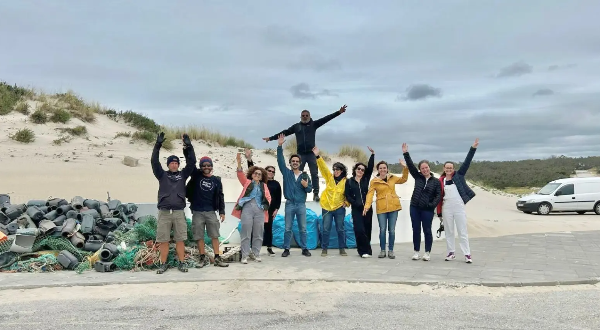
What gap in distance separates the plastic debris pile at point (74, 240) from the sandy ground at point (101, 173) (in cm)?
557

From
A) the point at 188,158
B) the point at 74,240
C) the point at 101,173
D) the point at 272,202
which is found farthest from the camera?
the point at 101,173

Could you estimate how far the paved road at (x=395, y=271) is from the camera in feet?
24.5

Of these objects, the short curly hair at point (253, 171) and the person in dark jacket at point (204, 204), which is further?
the short curly hair at point (253, 171)

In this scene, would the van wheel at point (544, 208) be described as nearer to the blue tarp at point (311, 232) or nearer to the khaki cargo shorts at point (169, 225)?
the blue tarp at point (311, 232)

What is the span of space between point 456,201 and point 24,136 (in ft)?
62.0

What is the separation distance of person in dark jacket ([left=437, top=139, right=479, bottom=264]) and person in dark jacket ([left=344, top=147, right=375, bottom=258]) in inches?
56.1

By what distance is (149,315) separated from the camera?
5727 mm

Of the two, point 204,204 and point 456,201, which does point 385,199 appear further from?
point 204,204

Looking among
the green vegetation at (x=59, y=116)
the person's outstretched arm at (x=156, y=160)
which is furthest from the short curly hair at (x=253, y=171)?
the green vegetation at (x=59, y=116)

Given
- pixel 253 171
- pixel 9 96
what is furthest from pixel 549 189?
pixel 9 96

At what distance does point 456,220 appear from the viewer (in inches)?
355

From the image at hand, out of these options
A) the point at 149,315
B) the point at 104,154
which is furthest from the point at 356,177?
the point at 104,154

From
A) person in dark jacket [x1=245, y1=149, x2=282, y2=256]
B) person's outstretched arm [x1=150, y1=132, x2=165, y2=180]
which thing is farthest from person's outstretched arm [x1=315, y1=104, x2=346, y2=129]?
person's outstretched arm [x1=150, y1=132, x2=165, y2=180]

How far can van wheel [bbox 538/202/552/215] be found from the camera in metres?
23.2
